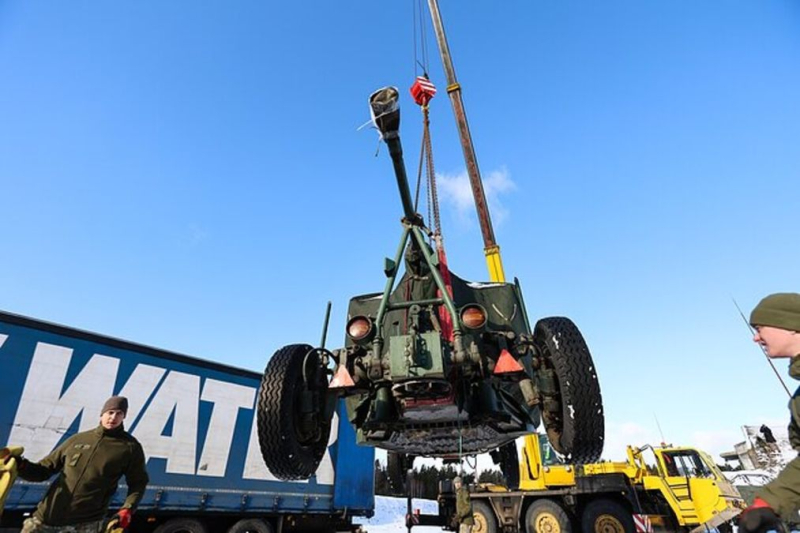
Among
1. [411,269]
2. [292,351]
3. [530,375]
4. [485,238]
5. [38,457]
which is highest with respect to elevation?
[485,238]

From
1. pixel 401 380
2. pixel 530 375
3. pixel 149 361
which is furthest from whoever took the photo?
pixel 149 361

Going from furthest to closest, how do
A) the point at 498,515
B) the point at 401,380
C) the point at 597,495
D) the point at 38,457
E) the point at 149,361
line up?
the point at 498,515 < the point at 597,495 < the point at 149,361 < the point at 38,457 < the point at 401,380

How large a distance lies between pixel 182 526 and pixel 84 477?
5.56 meters

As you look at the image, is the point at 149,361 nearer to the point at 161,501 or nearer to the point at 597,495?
the point at 161,501

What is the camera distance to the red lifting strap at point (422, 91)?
8.31 m

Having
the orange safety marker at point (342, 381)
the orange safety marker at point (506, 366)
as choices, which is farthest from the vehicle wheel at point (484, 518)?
the orange safety marker at point (506, 366)

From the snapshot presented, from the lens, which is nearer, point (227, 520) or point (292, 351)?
point (292, 351)

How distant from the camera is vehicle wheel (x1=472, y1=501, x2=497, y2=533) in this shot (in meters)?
13.4

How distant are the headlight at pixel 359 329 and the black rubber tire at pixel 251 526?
6151mm

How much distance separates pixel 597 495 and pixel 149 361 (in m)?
11.6

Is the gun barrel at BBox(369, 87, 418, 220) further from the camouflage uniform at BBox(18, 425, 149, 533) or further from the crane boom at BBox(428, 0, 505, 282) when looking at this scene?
the crane boom at BBox(428, 0, 505, 282)

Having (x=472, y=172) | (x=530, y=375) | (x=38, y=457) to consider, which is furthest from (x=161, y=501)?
(x=472, y=172)

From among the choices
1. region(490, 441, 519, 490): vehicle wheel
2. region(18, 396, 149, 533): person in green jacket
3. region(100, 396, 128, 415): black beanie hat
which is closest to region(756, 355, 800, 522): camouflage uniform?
region(18, 396, 149, 533): person in green jacket

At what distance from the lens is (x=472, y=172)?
1407 cm
